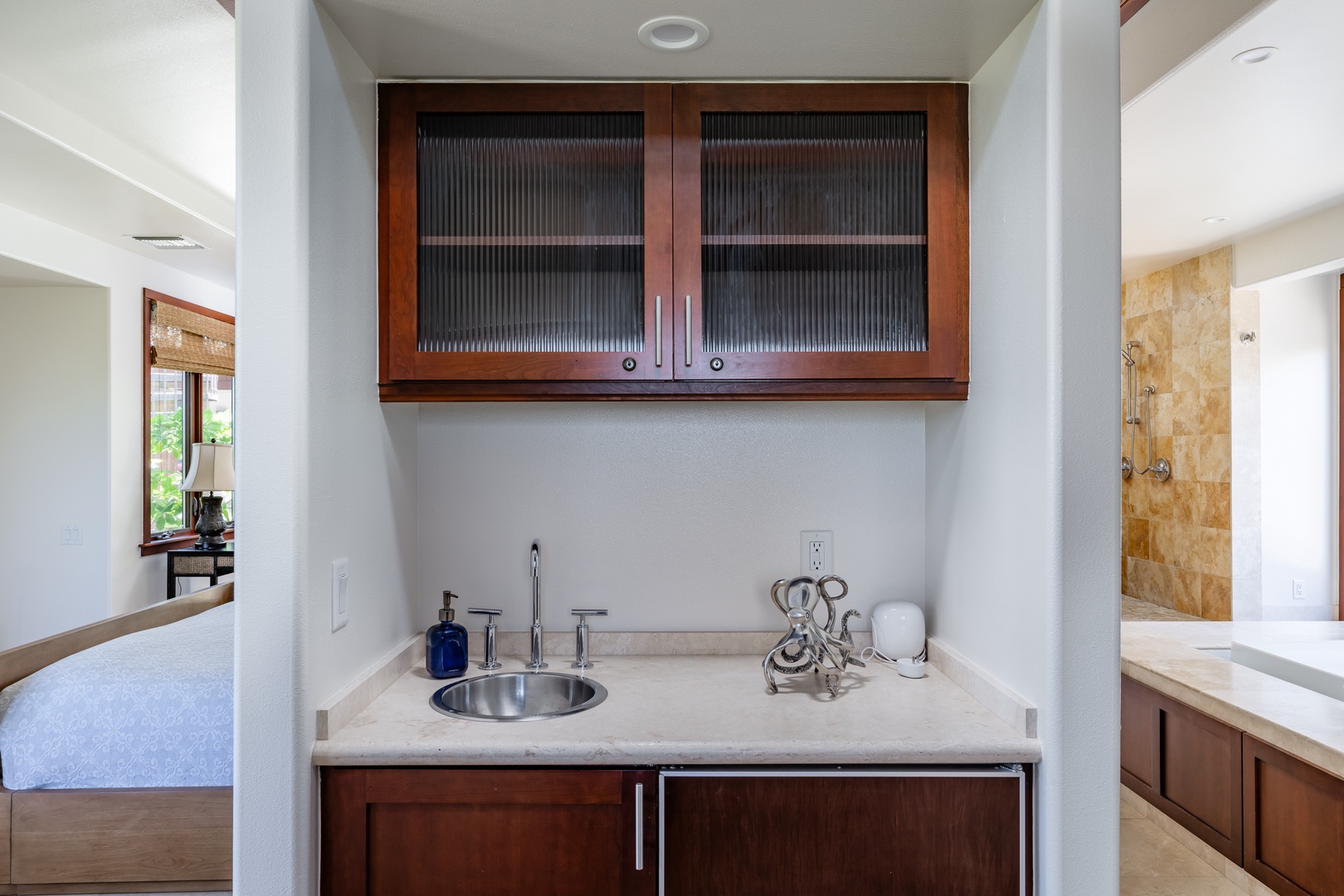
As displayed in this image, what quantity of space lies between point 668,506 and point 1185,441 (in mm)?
4565

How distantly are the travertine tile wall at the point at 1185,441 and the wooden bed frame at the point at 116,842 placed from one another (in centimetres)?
526

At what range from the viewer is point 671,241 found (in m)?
1.75

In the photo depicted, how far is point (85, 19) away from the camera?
2.45 m

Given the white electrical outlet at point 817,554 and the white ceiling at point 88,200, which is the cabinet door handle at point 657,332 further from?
the white ceiling at point 88,200

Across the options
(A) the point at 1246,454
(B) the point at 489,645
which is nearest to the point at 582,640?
(B) the point at 489,645

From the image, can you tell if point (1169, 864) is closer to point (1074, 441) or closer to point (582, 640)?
point (1074, 441)

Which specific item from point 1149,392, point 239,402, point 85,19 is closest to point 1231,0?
point 239,402

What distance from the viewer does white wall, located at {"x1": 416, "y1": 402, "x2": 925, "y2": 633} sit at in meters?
2.05

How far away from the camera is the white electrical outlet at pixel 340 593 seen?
1528 mm

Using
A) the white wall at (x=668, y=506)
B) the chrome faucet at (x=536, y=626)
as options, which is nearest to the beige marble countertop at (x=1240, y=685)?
the white wall at (x=668, y=506)

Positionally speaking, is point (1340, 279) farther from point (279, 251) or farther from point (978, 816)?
point (279, 251)

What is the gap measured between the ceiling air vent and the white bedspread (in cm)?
293

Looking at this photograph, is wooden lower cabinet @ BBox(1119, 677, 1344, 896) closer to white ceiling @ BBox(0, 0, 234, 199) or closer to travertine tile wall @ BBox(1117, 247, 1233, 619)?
travertine tile wall @ BBox(1117, 247, 1233, 619)

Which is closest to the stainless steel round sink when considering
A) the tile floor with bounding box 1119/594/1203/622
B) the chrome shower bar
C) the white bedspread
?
the white bedspread
